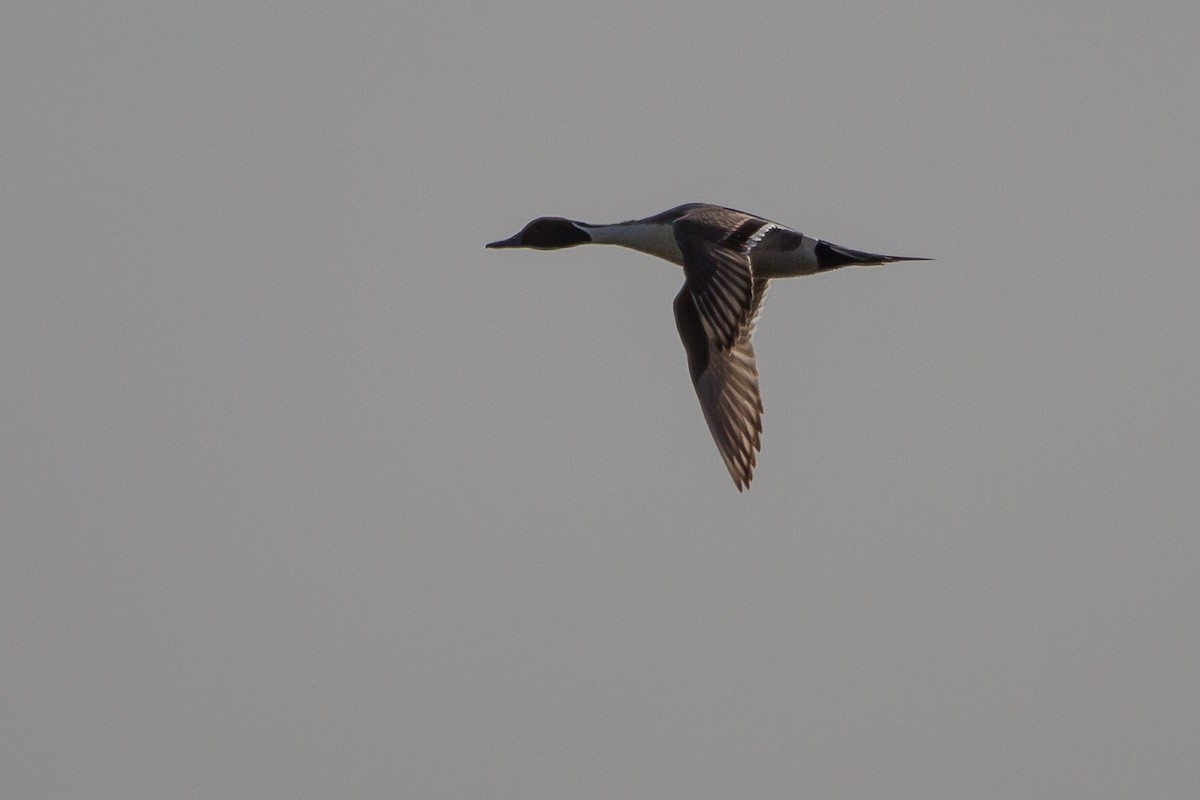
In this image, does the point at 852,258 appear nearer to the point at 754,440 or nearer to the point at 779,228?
the point at 779,228

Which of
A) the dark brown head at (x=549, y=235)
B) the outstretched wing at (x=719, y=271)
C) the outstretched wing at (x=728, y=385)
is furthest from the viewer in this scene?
the dark brown head at (x=549, y=235)

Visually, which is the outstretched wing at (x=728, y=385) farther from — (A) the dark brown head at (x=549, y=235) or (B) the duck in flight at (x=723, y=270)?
(A) the dark brown head at (x=549, y=235)

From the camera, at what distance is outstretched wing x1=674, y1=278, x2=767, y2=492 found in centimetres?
1263

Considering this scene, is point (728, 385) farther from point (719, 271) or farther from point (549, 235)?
point (549, 235)

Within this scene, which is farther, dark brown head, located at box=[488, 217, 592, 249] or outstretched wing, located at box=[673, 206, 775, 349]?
dark brown head, located at box=[488, 217, 592, 249]

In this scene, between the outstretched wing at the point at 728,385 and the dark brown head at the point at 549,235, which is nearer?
the outstretched wing at the point at 728,385

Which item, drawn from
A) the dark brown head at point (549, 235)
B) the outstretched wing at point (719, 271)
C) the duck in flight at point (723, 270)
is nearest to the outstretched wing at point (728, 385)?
the duck in flight at point (723, 270)

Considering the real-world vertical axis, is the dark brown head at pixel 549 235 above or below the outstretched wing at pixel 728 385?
above

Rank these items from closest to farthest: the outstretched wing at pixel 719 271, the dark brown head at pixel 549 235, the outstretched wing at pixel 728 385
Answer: the outstretched wing at pixel 719 271 → the outstretched wing at pixel 728 385 → the dark brown head at pixel 549 235

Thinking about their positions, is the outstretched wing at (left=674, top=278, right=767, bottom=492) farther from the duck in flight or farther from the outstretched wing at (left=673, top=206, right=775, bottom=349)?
the outstretched wing at (left=673, top=206, right=775, bottom=349)

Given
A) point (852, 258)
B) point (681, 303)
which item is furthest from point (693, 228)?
point (852, 258)

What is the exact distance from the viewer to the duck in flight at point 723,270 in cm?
1205

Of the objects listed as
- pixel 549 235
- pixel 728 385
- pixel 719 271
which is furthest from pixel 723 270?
pixel 549 235

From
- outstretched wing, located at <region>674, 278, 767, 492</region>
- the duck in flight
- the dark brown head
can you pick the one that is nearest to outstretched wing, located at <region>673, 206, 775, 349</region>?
the duck in flight
